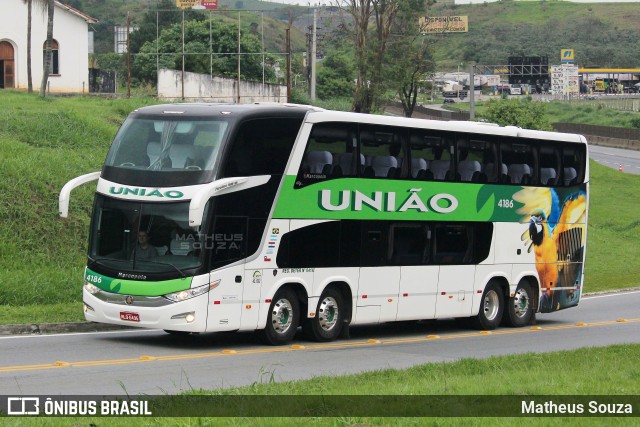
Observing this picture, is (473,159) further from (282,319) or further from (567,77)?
(567,77)

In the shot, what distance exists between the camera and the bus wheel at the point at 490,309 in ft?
78.1

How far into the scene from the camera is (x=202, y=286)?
17734 mm

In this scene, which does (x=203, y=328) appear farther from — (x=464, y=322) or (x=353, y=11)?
(x=353, y=11)

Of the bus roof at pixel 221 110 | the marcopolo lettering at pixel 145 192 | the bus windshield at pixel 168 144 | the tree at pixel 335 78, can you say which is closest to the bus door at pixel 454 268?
the bus roof at pixel 221 110

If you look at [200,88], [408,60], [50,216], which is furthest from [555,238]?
[408,60]

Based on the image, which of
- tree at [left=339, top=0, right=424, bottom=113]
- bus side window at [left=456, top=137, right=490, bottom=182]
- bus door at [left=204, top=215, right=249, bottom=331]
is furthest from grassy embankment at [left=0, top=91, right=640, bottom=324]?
tree at [left=339, top=0, right=424, bottom=113]

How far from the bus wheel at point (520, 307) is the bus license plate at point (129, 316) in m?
9.64

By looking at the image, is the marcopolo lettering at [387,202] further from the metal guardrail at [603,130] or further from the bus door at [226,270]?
the metal guardrail at [603,130]

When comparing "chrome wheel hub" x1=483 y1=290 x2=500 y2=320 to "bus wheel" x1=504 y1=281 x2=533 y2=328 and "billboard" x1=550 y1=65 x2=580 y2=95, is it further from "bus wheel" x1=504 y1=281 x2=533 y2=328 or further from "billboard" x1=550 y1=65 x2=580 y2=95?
"billboard" x1=550 y1=65 x2=580 y2=95

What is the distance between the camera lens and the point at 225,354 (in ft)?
58.0

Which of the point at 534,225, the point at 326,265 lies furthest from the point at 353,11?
the point at 326,265

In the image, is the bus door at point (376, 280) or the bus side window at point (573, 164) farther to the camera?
the bus side window at point (573, 164)

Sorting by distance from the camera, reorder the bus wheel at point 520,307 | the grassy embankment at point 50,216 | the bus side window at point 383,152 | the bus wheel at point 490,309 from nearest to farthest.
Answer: the bus side window at point 383,152, the grassy embankment at point 50,216, the bus wheel at point 490,309, the bus wheel at point 520,307

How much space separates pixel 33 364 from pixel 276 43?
161m
